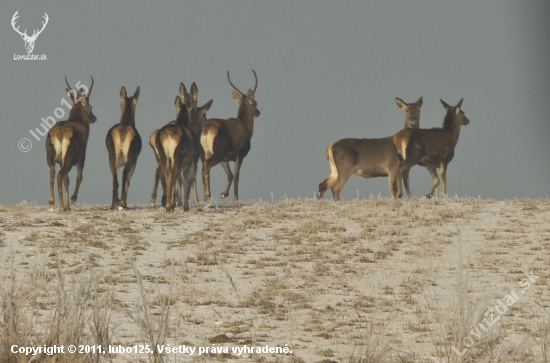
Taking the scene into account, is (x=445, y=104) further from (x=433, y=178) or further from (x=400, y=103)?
(x=433, y=178)

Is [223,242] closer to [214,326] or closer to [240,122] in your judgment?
[214,326]

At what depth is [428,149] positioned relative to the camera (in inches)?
791

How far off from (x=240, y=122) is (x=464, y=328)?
53.8 feet

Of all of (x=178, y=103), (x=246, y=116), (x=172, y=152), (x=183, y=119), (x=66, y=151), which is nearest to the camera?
(x=172, y=152)

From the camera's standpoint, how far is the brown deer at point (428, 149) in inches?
785

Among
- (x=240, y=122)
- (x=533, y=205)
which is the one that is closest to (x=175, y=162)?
(x=240, y=122)

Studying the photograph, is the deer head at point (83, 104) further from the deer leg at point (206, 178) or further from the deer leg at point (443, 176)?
the deer leg at point (443, 176)

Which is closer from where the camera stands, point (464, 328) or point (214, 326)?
point (464, 328)

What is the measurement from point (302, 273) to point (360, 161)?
8811 mm

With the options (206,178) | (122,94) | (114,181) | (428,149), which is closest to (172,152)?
(114,181)

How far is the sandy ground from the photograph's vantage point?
24.2 feet

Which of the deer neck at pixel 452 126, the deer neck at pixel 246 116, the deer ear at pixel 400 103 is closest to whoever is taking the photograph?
the deer neck at pixel 452 126

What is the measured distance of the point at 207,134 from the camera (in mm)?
21016

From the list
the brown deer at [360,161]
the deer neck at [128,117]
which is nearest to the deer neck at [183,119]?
the deer neck at [128,117]
